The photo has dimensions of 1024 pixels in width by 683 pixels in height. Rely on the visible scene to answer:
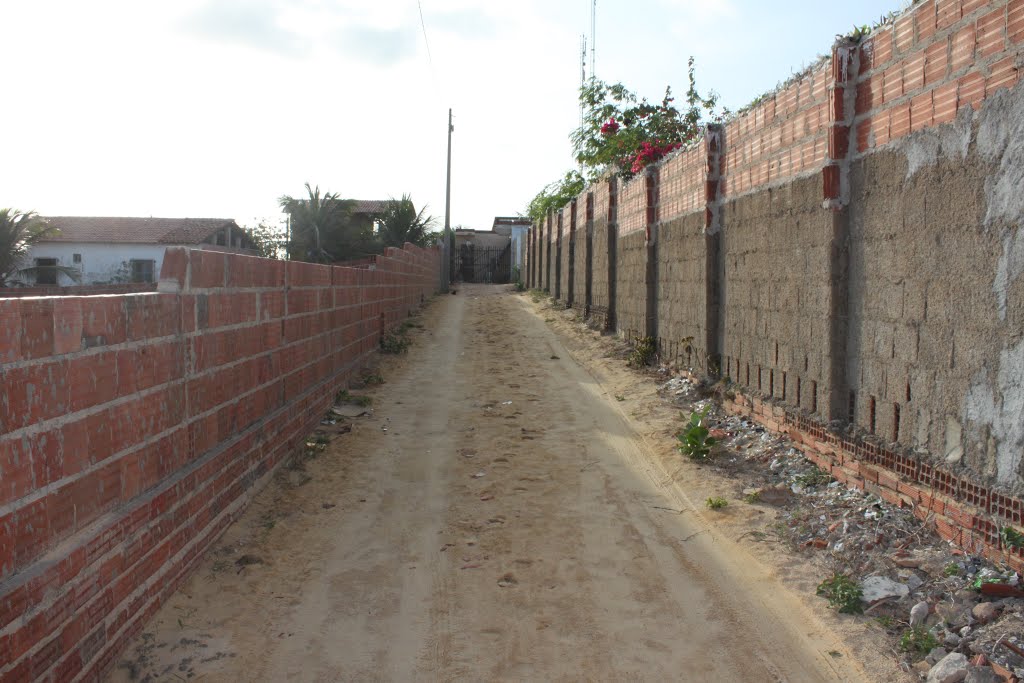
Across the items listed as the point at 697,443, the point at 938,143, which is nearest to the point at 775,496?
the point at 697,443

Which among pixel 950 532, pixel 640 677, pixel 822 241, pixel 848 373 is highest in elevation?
pixel 822 241

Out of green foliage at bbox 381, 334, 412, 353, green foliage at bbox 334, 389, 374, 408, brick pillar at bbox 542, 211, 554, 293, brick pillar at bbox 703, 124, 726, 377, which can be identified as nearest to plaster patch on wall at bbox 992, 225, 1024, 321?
brick pillar at bbox 703, 124, 726, 377

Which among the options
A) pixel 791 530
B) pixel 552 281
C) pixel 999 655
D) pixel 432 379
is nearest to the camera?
pixel 999 655

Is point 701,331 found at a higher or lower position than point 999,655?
higher

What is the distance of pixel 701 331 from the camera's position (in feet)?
28.6

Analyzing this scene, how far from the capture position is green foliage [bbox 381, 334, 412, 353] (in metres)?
12.6

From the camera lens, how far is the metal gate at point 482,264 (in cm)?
4378

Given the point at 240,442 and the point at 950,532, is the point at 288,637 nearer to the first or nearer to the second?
the point at 240,442

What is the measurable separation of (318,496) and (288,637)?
80.2 inches

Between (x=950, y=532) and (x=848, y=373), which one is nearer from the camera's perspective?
(x=950, y=532)

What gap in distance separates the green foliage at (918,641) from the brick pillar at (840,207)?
2.21 metres

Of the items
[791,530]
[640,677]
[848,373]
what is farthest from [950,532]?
[640,677]

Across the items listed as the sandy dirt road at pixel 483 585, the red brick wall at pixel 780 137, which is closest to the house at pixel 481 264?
the red brick wall at pixel 780 137

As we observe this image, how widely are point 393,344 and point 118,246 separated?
1105 inches
